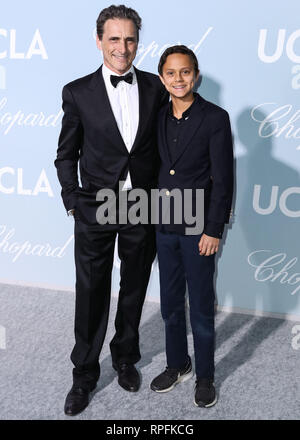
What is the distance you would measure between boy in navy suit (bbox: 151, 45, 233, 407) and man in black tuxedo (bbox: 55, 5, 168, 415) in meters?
0.11

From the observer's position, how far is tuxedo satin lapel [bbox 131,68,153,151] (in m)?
2.21

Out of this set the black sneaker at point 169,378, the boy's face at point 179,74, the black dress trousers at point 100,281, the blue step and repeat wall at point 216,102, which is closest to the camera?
the boy's face at point 179,74

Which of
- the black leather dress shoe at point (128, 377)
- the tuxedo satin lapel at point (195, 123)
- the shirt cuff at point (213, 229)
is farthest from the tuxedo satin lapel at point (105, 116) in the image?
the black leather dress shoe at point (128, 377)

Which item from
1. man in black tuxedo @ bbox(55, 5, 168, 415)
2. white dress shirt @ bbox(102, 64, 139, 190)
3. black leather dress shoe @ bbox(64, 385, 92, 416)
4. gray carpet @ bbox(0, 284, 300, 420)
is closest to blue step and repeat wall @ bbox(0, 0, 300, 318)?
gray carpet @ bbox(0, 284, 300, 420)

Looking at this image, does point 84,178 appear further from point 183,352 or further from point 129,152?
point 183,352

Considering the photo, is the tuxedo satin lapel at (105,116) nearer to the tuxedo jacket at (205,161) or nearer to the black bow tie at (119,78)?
the black bow tie at (119,78)

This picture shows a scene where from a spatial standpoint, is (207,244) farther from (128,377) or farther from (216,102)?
(216,102)

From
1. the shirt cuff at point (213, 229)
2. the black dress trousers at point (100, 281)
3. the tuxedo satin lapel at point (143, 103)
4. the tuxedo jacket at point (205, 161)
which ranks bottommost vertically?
the black dress trousers at point (100, 281)

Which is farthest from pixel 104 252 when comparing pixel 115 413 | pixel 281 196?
pixel 281 196

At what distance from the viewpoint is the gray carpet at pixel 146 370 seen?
7.83 ft

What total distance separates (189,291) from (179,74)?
0.98 metres

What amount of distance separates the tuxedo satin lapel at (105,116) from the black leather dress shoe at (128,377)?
3.85 ft

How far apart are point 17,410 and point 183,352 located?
866 millimetres

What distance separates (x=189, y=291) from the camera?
7.57 feet
